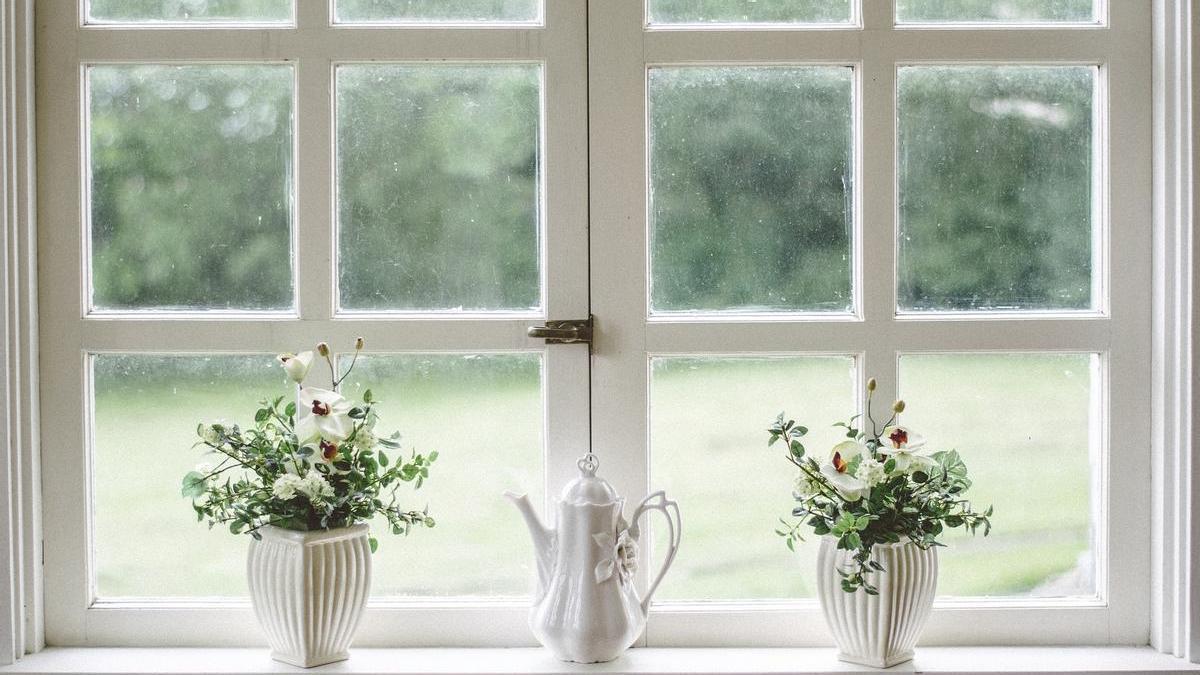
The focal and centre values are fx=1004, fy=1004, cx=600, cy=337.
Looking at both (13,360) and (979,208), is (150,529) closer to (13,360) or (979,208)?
(13,360)

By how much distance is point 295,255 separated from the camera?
1660mm

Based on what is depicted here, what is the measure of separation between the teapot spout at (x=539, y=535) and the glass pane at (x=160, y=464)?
1.51 ft

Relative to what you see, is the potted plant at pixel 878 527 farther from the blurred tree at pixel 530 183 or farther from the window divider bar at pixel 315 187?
the window divider bar at pixel 315 187

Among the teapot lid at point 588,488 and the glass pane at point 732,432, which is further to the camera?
the glass pane at point 732,432

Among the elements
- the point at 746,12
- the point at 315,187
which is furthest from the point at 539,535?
the point at 746,12

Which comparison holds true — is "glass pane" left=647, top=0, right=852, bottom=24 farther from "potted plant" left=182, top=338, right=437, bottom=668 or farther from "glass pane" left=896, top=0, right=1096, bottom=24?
"potted plant" left=182, top=338, right=437, bottom=668

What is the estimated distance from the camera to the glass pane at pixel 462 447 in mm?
1671

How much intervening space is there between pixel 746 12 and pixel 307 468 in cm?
101

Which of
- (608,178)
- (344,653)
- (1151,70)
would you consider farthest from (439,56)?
(1151,70)

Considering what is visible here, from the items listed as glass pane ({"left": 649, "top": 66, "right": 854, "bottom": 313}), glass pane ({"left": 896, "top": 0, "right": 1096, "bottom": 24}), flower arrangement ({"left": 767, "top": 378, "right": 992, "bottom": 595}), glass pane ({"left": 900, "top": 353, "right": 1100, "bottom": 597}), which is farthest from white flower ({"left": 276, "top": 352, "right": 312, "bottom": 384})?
glass pane ({"left": 896, "top": 0, "right": 1096, "bottom": 24})

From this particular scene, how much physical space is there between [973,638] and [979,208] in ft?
2.34

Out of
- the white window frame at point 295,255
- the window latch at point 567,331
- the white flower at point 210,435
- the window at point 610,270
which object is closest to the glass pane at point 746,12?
the window at point 610,270

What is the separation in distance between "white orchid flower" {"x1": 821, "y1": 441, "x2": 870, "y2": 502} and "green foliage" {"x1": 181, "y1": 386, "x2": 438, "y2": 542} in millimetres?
606

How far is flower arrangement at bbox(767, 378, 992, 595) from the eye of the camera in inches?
57.6
